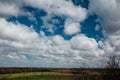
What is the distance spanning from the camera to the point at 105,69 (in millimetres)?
55438

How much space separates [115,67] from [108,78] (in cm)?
364

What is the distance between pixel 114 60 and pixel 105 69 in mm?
3491

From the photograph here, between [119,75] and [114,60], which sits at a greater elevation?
[114,60]

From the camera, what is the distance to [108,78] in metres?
55.6

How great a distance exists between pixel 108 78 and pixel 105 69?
2.62 metres

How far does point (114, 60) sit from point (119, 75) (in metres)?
4.62

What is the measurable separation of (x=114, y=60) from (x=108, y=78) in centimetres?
518

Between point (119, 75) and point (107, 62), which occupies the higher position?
Result: point (107, 62)

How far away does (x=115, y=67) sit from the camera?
A: 5472 cm

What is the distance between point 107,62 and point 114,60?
6.84 feet

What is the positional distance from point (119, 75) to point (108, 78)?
3.79 m

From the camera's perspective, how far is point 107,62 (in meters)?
55.2

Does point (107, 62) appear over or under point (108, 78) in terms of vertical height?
over

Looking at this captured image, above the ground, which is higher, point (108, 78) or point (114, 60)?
point (114, 60)
